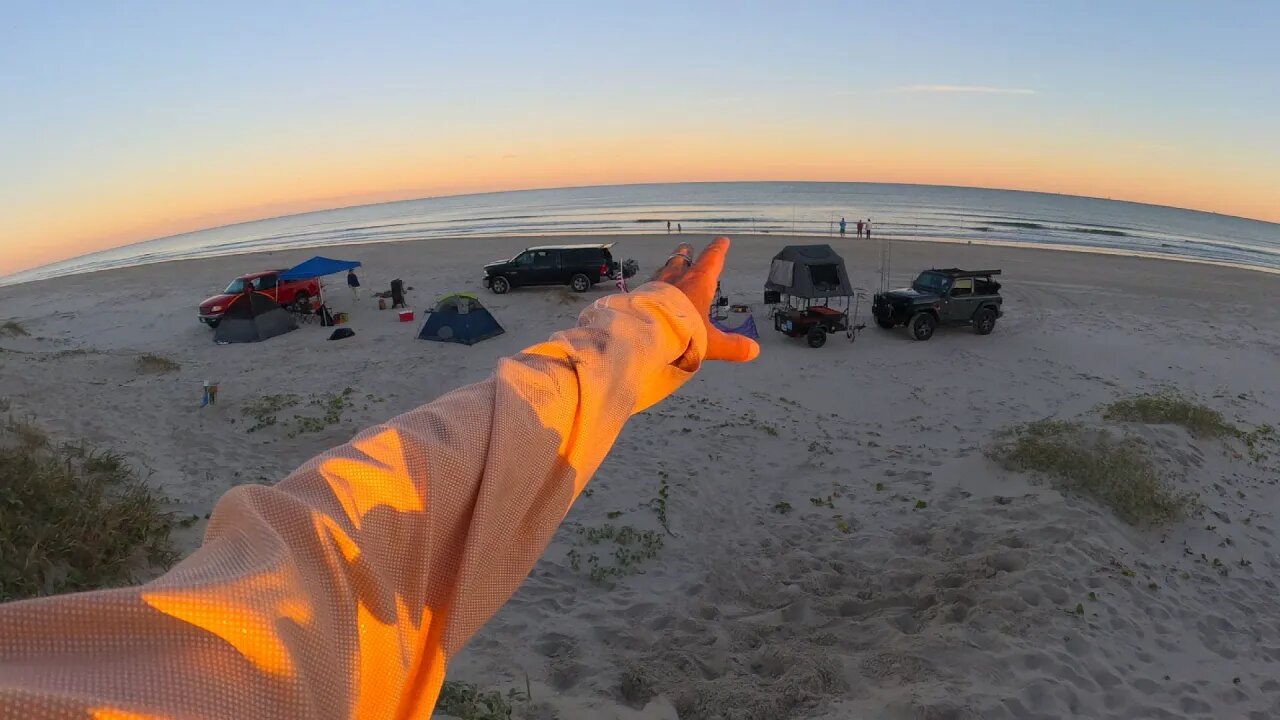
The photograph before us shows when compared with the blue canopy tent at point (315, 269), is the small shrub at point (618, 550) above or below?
below

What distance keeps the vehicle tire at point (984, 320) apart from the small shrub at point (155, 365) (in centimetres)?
1855

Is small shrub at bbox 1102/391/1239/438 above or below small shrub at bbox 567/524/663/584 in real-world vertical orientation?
above

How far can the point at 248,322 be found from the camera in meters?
15.9

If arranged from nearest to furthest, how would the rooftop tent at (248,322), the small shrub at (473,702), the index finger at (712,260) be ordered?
the index finger at (712,260), the small shrub at (473,702), the rooftop tent at (248,322)

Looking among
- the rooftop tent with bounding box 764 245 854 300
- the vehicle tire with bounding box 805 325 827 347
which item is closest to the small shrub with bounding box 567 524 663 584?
the vehicle tire with bounding box 805 325 827 347

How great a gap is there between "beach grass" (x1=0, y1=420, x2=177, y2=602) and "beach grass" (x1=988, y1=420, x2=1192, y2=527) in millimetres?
9416

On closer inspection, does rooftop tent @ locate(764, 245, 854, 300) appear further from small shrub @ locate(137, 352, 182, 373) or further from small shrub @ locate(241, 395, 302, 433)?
small shrub @ locate(137, 352, 182, 373)

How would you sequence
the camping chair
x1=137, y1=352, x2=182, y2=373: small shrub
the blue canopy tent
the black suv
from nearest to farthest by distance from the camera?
1. x1=137, y1=352, x2=182, y2=373: small shrub
2. the blue canopy tent
3. the camping chair
4. the black suv

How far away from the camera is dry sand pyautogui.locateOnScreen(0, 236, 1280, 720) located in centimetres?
480

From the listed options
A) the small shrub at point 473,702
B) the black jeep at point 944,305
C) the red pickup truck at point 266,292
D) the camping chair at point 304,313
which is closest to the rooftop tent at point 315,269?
the red pickup truck at point 266,292

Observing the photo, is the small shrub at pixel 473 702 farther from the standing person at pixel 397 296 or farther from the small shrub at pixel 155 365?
the standing person at pixel 397 296

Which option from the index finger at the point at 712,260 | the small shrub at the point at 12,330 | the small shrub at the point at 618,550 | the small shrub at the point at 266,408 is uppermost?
the index finger at the point at 712,260

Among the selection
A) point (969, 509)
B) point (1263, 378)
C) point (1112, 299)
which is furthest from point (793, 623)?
point (1112, 299)

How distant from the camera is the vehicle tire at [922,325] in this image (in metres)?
15.2
